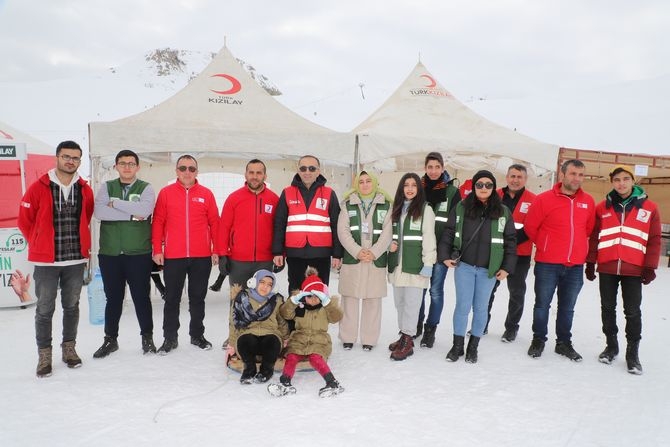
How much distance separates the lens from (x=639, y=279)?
3307 mm

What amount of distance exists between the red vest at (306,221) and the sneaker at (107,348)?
1624mm

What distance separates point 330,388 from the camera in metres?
2.83

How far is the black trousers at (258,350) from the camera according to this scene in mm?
3012

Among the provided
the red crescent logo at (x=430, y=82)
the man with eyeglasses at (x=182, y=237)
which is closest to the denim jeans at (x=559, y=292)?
the man with eyeglasses at (x=182, y=237)

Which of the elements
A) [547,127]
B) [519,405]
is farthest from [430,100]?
[547,127]

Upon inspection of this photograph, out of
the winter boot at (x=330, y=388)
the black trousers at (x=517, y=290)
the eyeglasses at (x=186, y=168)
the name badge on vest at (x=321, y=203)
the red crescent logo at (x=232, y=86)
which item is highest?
the red crescent logo at (x=232, y=86)

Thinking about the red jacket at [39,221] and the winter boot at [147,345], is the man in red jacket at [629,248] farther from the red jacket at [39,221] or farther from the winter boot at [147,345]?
the red jacket at [39,221]

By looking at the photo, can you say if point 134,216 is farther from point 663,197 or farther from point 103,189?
point 663,197

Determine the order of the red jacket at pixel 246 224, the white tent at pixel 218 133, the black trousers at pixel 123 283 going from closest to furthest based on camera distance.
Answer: the black trousers at pixel 123 283, the red jacket at pixel 246 224, the white tent at pixel 218 133

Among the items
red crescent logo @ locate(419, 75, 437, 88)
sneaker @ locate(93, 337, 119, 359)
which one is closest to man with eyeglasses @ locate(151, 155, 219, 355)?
sneaker @ locate(93, 337, 119, 359)

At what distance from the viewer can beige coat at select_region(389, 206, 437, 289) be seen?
3.47 metres

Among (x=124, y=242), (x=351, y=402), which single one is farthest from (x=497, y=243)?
(x=124, y=242)

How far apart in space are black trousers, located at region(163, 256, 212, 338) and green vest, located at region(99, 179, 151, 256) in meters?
0.28

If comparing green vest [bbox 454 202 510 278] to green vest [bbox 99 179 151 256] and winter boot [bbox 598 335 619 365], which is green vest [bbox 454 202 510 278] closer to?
winter boot [bbox 598 335 619 365]
